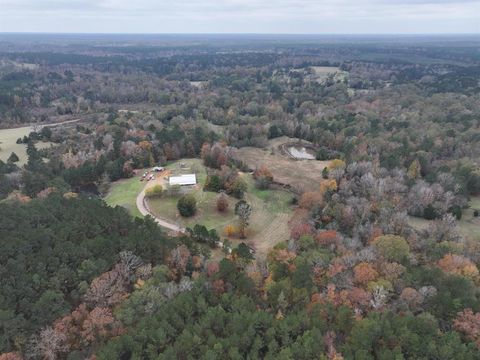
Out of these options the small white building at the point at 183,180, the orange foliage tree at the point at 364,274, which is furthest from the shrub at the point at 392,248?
the small white building at the point at 183,180

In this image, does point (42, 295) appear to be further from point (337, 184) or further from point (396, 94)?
point (396, 94)

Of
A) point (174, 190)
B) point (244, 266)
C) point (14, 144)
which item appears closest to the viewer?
point (244, 266)

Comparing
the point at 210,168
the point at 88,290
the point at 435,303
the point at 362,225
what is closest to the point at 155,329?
the point at 88,290

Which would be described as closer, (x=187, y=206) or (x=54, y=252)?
(x=54, y=252)

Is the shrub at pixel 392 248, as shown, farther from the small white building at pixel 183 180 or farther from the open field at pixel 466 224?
the small white building at pixel 183 180

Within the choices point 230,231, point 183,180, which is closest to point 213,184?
point 183,180

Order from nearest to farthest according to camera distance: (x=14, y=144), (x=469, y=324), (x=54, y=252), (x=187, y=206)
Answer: (x=469, y=324)
(x=54, y=252)
(x=187, y=206)
(x=14, y=144)

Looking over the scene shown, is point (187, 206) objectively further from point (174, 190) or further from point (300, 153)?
point (300, 153)
